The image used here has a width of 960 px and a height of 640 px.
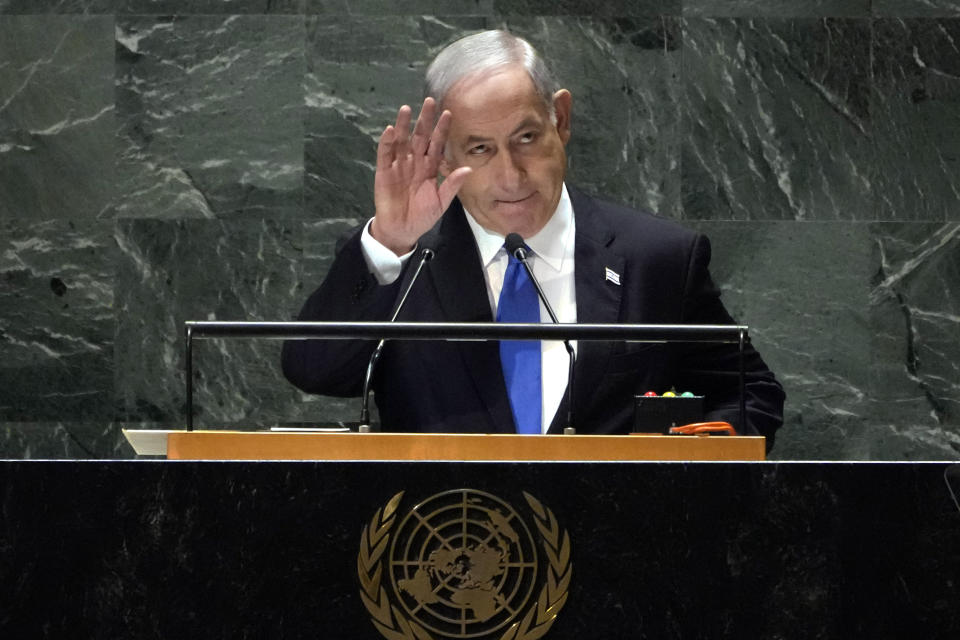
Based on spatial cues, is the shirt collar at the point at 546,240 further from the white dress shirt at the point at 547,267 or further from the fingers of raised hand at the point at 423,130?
the fingers of raised hand at the point at 423,130

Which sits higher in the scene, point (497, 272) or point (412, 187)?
point (412, 187)

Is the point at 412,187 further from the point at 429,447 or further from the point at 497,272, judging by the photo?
the point at 429,447

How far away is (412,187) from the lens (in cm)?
327

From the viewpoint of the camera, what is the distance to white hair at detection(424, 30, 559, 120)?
3.67m

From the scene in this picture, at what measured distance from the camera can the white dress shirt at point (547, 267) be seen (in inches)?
128

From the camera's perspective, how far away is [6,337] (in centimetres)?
513

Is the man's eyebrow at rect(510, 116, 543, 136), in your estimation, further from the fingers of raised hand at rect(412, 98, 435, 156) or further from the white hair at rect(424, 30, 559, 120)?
the fingers of raised hand at rect(412, 98, 435, 156)

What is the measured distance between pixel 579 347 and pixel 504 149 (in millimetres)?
524

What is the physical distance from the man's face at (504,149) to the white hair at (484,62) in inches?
0.8
